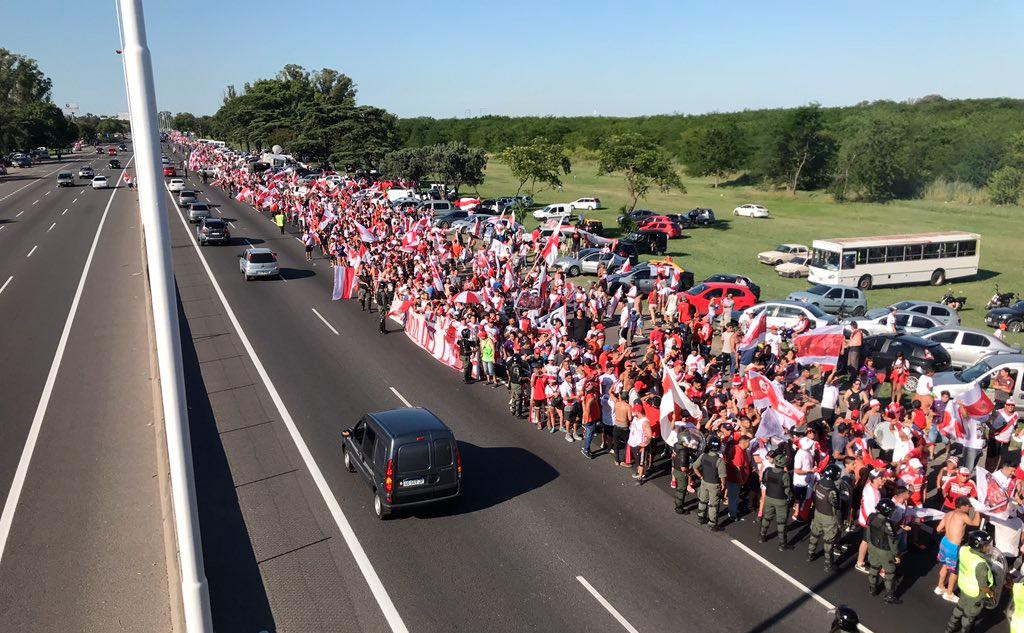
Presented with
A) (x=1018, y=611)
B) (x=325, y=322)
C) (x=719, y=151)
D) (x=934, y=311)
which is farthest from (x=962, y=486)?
(x=719, y=151)

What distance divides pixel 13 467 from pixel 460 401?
9884 mm

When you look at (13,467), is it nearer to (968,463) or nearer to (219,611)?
(219,611)

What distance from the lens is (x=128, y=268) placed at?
1417 inches

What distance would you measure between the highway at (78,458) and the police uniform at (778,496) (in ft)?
31.0

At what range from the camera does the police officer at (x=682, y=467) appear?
13.0 metres

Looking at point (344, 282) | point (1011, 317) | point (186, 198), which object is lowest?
point (1011, 317)

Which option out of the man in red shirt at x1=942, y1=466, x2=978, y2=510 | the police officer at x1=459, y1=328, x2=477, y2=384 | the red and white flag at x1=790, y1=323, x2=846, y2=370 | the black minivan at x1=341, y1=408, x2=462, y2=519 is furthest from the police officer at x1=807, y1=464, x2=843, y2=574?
the police officer at x1=459, y1=328, x2=477, y2=384

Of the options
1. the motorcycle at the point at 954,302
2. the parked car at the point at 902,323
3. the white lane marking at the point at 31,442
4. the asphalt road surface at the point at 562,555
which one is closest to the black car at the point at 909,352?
the parked car at the point at 902,323

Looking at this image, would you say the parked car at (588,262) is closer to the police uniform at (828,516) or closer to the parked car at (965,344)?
the parked car at (965,344)

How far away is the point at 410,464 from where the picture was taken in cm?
1241

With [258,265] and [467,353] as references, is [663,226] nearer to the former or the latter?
[258,265]

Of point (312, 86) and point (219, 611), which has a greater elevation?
point (312, 86)

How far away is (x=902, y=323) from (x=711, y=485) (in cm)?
1618

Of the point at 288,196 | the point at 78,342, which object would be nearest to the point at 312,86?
the point at 288,196
